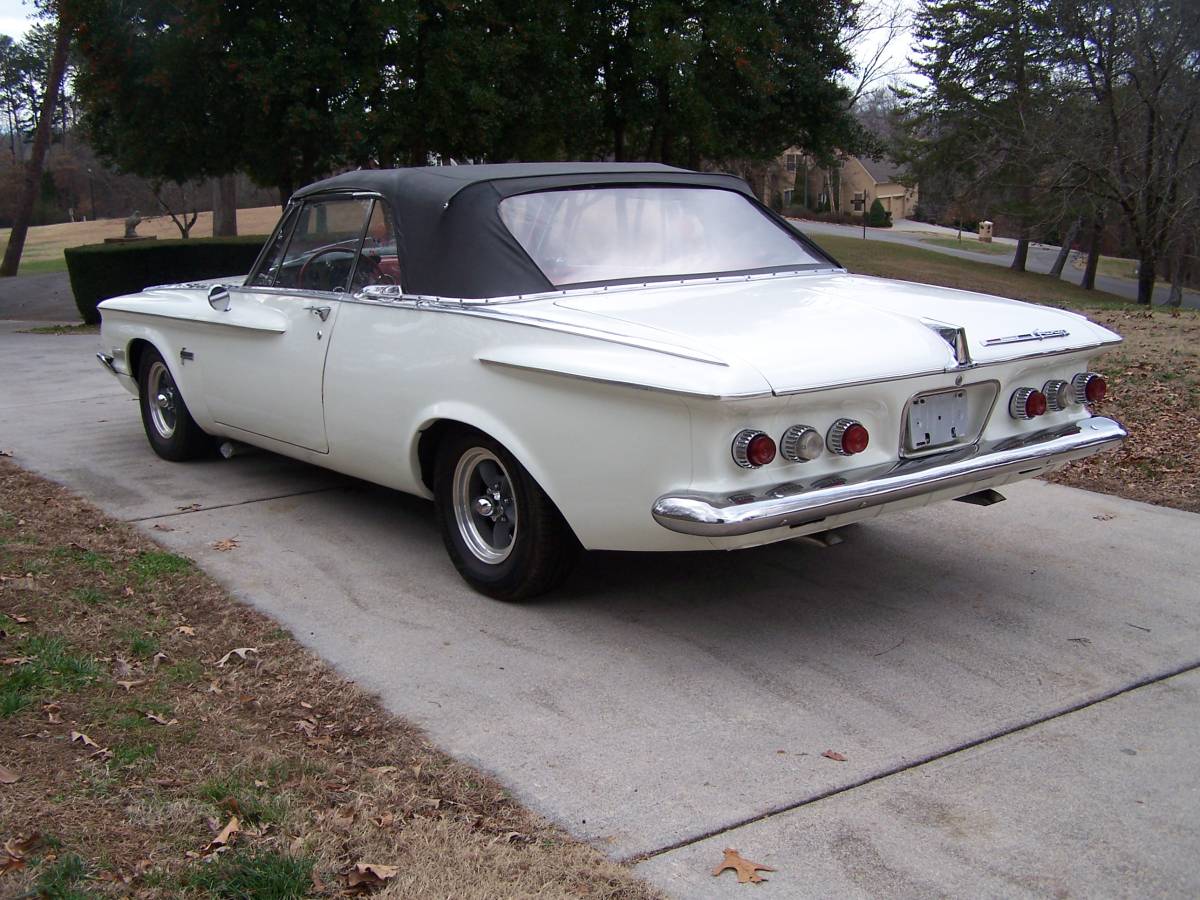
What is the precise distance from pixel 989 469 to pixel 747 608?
3.49 ft

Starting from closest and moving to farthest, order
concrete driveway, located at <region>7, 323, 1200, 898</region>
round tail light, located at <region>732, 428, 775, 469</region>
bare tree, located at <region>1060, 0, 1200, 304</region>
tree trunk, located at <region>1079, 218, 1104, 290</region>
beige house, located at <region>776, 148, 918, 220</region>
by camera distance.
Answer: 1. concrete driveway, located at <region>7, 323, 1200, 898</region>
2. round tail light, located at <region>732, 428, 775, 469</region>
3. bare tree, located at <region>1060, 0, 1200, 304</region>
4. tree trunk, located at <region>1079, 218, 1104, 290</region>
5. beige house, located at <region>776, 148, 918, 220</region>

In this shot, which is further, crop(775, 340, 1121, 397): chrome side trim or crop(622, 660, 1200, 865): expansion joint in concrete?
crop(775, 340, 1121, 397): chrome side trim

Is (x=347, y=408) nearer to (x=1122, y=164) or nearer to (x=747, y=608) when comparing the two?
(x=747, y=608)

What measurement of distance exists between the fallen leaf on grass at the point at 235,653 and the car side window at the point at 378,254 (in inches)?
68.7

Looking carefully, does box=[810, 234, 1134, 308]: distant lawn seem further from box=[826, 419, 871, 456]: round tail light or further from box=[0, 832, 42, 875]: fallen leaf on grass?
box=[0, 832, 42, 875]: fallen leaf on grass

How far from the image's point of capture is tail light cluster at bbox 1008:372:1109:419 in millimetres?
4426

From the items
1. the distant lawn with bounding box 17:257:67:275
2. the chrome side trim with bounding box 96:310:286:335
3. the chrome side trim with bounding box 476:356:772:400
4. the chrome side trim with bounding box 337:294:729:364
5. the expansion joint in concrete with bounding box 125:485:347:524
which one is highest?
the chrome side trim with bounding box 337:294:729:364

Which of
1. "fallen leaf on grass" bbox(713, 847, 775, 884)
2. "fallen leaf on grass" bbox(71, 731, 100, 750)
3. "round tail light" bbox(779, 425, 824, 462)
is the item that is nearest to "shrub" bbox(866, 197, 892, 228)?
"round tail light" bbox(779, 425, 824, 462)

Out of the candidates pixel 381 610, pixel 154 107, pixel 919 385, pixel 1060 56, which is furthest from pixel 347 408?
pixel 1060 56

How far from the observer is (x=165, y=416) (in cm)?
713

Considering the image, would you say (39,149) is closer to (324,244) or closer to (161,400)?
(161,400)

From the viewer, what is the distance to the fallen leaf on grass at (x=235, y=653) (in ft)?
13.3

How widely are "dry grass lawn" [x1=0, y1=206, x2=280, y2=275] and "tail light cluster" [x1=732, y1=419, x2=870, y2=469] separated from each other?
48.8 m

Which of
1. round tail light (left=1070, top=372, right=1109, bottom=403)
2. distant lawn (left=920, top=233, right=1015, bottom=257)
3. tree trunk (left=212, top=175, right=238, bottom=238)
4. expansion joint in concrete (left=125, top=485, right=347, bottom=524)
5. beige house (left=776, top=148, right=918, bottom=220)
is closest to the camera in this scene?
round tail light (left=1070, top=372, right=1109, bottom=403)
